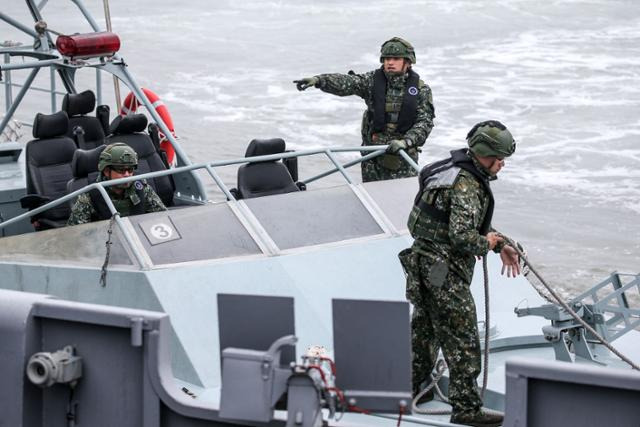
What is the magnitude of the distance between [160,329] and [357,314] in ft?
2.35

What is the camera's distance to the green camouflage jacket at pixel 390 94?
766 centimetres

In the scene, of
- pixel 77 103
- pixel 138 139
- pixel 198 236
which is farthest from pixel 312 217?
pixel 77 103

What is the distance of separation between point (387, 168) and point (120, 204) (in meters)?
1.77

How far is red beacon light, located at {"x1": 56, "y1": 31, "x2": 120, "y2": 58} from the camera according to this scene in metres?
7.76

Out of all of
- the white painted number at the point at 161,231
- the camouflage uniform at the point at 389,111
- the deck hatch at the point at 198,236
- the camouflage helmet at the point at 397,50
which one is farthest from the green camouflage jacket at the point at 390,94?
the white painted number at the point at 161,231

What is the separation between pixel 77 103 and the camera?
337 inches

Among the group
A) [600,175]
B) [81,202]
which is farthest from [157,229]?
[600,175]

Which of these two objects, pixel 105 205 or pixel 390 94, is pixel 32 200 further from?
pixel 390 94

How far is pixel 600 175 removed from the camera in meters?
18.6

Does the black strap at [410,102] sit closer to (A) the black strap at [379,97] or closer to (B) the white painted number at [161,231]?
(A) the black strap at [379,97]

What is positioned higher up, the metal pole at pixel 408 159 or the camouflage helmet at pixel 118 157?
the camouflage helmet at pixel 118 157

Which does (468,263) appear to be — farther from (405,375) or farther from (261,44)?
(261,44)

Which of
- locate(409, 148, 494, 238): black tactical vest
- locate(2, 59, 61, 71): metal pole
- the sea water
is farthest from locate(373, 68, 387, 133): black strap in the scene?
the sea water

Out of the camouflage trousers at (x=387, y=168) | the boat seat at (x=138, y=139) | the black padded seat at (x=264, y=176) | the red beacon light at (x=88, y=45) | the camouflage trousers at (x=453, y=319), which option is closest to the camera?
the camouflage trousers at (x=453, y=319)
